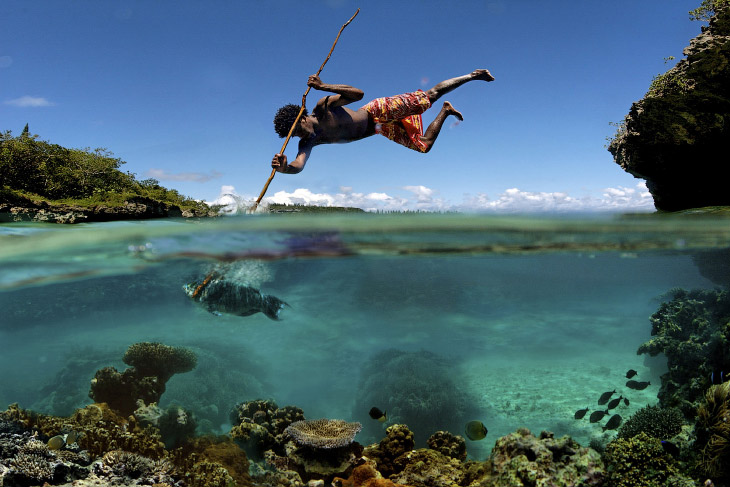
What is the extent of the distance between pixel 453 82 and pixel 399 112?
1.21 metres

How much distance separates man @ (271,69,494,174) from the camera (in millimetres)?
6074

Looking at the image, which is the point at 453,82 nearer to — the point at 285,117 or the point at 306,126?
the point at 306,126

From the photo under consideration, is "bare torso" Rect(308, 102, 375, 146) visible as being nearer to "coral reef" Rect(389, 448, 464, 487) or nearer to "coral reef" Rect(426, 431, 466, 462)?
"coral reef" Rect(389, 448, 464, 487)

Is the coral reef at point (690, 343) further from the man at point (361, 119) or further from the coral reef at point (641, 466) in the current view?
the man at point (361, 119)

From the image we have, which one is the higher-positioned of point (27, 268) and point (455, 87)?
point (455, 87)

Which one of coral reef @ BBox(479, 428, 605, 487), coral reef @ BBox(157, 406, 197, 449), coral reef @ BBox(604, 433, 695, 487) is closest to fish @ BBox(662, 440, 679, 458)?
coral reef @ BBox(604, 433, 695, 487)

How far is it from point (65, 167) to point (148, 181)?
539 centimetres

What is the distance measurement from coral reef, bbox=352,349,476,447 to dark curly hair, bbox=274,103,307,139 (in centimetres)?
897

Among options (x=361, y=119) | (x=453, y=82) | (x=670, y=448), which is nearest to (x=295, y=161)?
(x=361, y=119)

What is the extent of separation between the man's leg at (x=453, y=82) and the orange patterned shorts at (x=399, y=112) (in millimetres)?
Answer: 141

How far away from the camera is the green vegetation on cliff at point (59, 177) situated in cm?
1233

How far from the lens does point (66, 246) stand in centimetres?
1063

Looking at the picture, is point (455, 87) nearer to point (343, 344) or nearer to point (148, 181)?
point (343, 344)

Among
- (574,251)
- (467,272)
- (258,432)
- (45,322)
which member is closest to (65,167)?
(45,322)
